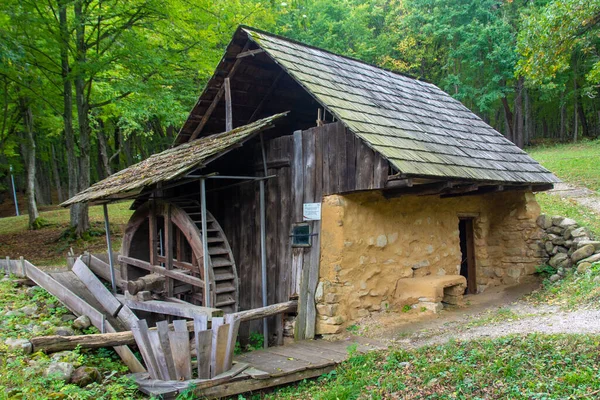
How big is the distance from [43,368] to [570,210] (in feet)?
35.8

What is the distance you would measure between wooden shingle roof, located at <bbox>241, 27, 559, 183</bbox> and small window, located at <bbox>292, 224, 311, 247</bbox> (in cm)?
162

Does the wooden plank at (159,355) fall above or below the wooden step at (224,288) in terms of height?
below

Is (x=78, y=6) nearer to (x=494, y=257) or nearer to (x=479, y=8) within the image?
(x=494, y=257)

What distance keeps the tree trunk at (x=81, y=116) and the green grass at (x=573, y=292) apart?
1049 centimetres

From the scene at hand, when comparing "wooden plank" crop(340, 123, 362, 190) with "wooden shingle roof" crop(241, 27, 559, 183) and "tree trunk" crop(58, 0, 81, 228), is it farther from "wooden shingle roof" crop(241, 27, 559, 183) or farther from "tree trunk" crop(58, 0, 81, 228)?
"tree trunk" crop(58, 0, 81, 228)

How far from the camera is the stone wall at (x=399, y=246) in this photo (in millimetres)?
5871

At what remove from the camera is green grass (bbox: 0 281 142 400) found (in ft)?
12.6

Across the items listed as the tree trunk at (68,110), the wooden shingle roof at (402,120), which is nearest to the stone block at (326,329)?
the wooden shingle roof at (402,120)

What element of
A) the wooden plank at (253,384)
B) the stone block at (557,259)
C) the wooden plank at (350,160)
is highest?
the wooden plank at (350,160)

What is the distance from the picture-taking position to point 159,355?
4.36m

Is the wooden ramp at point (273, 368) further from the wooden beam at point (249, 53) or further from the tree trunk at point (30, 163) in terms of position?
the tree trunk at point (30, 163)

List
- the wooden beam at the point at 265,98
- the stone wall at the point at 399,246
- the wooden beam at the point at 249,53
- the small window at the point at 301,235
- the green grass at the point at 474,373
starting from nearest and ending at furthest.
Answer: the green grass at the point at 474,373, the stone wall at the point at 399,246, the small window at the point at 301,235, the wooden beam at the point at 249,53, the wooden beam at the point at 265,98

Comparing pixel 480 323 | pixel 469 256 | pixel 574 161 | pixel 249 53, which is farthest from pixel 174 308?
pixel 574 161

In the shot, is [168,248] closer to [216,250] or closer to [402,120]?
[216,250]
